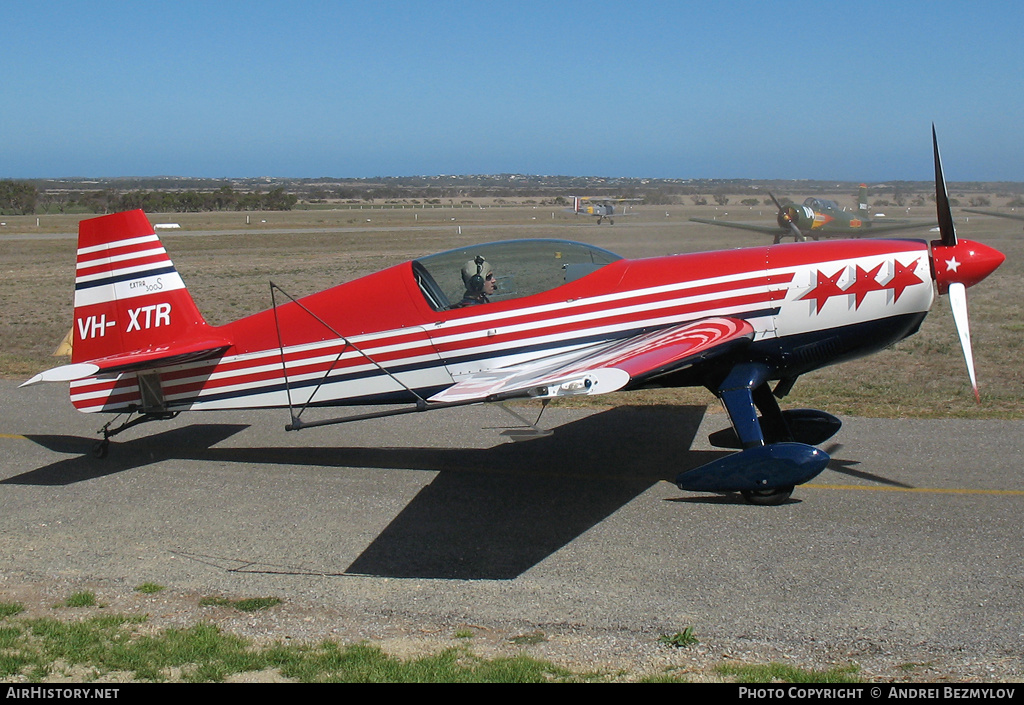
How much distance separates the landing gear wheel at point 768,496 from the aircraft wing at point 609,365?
116cm

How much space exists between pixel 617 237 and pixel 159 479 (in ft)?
117

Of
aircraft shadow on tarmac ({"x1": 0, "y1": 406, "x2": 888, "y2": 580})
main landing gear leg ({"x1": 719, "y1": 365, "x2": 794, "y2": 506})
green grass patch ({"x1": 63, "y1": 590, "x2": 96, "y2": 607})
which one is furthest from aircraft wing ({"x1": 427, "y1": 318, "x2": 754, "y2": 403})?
green grass patch ({"x1": 63, "y1": 590, "x2": 96, "y2": 607})

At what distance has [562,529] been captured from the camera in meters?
6.79

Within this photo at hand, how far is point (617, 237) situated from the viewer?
139ft

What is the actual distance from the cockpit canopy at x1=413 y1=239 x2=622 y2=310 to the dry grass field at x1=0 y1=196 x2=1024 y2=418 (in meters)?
3.37

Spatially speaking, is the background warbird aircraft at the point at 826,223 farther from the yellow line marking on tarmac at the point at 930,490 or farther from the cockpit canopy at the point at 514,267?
the yellow line marking on tarmac at the point at 930,490

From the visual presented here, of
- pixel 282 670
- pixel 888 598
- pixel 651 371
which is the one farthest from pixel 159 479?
pixel 888 598

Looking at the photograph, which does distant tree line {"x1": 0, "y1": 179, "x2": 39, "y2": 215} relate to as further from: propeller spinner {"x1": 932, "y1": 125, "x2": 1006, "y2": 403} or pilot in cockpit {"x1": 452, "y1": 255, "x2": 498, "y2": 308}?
propeller spinner {"x1": 932, "y1": 125, "x2": 1006, "y2": 403}

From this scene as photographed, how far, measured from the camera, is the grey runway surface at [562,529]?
525cm

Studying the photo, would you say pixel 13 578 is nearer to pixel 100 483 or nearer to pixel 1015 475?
pixel 100 483

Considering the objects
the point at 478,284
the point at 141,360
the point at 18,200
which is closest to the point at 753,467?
the point at 478,284

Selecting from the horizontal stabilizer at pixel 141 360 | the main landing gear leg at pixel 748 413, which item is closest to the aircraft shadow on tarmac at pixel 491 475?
the main landing gear leg at pixel 748 413

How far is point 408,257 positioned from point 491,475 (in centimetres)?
2758

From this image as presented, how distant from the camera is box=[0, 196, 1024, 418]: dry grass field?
438 inches
